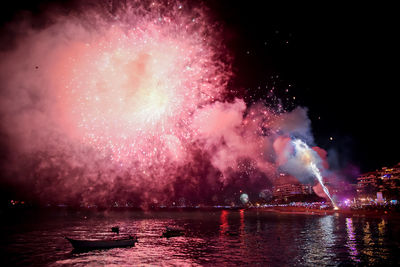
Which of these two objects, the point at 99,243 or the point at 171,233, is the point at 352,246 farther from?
the point at 99,243

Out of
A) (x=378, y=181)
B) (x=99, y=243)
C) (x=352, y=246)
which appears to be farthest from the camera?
(x=378, y=181)

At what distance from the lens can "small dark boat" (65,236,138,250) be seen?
32.4 meters

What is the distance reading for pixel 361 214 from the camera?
220 feet

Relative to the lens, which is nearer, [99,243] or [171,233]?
[99,243]

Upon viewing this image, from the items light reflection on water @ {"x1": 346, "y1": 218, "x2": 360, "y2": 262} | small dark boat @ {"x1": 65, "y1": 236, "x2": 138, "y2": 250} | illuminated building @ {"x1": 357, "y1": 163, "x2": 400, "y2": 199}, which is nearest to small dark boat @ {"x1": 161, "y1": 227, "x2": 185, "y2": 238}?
small dark boat @ {"x1": 65, "y1": 236, "x2": 138, "y2": 250}

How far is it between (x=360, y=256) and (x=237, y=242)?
15126mm

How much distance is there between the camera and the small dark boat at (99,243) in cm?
3241

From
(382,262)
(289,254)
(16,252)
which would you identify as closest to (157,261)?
(289,254)

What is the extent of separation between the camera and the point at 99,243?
33.3 meters

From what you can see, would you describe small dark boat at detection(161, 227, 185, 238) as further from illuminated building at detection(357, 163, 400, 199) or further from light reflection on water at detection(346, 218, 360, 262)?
illuminated building at detection(357, 163, 400, 199)

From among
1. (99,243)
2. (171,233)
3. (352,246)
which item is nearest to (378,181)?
(352,246)

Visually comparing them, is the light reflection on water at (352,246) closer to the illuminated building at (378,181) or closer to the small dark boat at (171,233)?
the small dark boat at (171,233)

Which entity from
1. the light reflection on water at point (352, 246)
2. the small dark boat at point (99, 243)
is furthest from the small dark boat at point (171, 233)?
the light reflection on water at point (352, 246)

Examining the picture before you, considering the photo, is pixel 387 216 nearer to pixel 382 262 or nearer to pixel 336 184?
pixel 382 262
